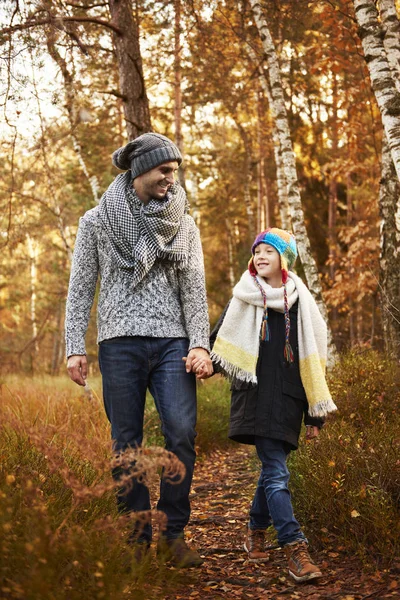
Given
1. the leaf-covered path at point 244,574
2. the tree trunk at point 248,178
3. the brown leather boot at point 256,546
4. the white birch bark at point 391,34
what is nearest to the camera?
the leaf-covered path at point 244,574

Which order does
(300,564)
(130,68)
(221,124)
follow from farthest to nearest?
(221,124), (130,68), (300,564)

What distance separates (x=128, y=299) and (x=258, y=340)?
0.82 meters

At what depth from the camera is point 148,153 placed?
12.9ft

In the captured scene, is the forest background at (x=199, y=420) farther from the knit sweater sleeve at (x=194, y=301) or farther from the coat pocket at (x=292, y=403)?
the knit sweater sleeve at (x=194, y=301)

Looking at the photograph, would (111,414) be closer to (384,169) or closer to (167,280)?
(167,280)

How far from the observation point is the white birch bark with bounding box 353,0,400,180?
639 cm

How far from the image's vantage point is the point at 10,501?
2.72 m

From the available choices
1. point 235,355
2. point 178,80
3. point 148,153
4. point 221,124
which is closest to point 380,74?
point 148,153

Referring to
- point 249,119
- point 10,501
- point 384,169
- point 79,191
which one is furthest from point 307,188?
point 10,501

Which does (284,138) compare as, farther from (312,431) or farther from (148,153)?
(312,431)

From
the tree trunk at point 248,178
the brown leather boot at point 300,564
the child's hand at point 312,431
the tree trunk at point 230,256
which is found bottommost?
the brown leather boot at point 300,564

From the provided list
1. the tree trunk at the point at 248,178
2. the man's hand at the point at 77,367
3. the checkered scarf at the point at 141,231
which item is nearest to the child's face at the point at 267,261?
the checkered scarf at the point at 141,231

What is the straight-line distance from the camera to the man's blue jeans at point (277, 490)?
3754 millimetres

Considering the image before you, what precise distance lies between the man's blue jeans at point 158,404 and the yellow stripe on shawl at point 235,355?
12.2 inches
